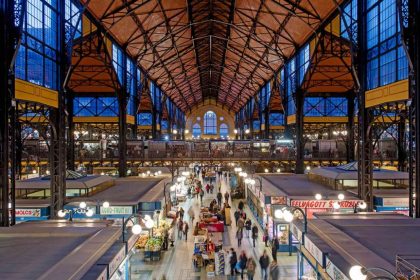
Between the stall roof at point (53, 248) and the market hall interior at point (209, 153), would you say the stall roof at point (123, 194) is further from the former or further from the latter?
the stall roof at point (53, 248)

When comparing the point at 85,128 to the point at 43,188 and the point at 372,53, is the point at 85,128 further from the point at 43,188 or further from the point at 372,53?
the point at 372,53

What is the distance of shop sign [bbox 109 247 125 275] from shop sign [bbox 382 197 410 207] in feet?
46.3

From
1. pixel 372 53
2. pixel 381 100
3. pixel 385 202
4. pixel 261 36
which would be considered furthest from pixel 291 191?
pixel 261 36

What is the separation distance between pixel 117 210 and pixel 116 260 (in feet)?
28.3

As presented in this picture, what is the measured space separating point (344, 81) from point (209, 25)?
1557cm

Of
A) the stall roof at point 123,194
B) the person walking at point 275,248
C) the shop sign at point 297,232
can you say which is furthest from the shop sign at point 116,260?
the person walking at point 275,248

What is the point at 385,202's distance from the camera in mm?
18953

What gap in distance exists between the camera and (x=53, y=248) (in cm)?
1012

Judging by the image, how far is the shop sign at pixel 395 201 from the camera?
723 inches

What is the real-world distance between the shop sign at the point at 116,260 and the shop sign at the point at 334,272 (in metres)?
4.81

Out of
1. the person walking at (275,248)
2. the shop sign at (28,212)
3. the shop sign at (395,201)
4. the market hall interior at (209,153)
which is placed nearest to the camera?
the market hall interior at (209,153)

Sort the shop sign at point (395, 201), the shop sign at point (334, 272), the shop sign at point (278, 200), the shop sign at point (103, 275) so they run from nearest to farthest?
the shop sign at point (103, 275) → the shop sign at point (334, 272) → the shop sign at point (395, 201) → the shop sign at point (278, 200)

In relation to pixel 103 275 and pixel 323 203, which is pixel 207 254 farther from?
pixel 103 275

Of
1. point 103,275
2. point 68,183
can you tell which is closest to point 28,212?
point 68,183
